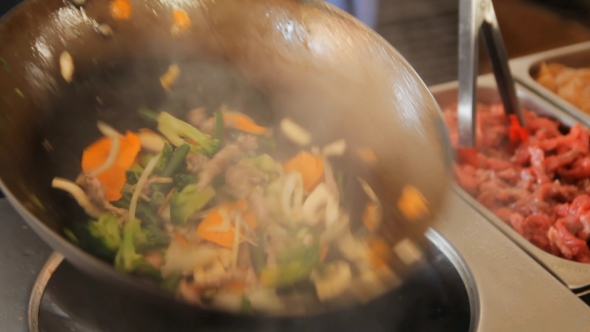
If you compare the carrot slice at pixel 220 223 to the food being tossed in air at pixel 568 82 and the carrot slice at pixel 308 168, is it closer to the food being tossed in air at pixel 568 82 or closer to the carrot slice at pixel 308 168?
the carrot slice at pixel 308 168

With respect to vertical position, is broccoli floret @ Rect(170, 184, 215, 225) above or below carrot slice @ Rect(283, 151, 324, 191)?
above

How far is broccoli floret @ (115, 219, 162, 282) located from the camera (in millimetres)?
739

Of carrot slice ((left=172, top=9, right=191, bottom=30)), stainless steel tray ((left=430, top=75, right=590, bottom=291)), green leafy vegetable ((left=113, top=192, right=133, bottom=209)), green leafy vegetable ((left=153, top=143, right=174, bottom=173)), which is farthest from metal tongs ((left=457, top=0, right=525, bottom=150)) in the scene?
green leafy vegetable ((left=113, top=192, right=133, bottom=209))

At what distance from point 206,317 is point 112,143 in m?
0.40

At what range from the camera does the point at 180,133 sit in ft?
3.49

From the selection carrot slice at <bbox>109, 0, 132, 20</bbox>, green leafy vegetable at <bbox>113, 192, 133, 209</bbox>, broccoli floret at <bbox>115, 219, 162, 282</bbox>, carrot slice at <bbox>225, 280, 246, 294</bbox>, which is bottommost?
carrot slice at <bbox>225, 280, 246, 294</bbox>

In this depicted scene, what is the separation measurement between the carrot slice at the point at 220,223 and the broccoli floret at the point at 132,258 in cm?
12

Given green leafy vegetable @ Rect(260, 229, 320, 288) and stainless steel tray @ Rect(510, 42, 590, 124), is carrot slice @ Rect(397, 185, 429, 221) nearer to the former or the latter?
green leafy vegetable @ Rect(260, 229, 320, 288)

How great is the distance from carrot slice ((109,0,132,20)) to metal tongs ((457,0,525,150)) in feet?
2.53

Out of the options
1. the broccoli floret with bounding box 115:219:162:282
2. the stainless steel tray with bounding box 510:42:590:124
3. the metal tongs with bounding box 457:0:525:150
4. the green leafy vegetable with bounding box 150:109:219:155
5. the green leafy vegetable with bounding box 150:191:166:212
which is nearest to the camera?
the broccoli floret with bounding box 115:219:162:282

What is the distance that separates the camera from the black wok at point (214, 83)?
0.82 m

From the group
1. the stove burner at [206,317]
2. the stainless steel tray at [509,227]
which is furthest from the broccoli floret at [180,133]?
the stainless steel tray at [509,227]

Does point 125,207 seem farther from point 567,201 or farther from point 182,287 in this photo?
point 567,201

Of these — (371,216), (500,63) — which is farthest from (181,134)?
(500,63)
